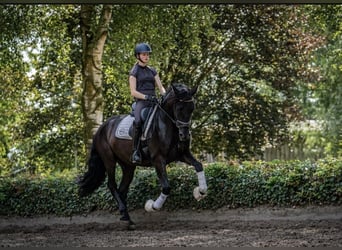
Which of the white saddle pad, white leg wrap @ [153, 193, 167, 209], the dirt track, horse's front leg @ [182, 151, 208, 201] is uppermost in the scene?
the white saddle pad

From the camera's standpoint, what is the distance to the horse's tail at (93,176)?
7688 millimetres

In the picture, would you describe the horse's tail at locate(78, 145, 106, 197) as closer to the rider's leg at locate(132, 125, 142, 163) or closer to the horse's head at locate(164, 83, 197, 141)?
the rider's leg at locate(132, 125, 142, 163)

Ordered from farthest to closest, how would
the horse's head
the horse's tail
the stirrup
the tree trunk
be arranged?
the tree trunk
the horse's tail
the stirrup
the horse's head

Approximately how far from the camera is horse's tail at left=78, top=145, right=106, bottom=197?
7.69 m

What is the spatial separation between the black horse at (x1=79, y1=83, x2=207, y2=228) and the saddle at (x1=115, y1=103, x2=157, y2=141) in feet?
0.12

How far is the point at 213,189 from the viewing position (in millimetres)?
7824

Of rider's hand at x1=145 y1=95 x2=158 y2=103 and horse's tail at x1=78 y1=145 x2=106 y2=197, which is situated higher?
rider's hand at x1=145 y1=95 x2=158 y2=103

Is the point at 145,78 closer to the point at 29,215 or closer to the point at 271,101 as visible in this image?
the point at 29,215

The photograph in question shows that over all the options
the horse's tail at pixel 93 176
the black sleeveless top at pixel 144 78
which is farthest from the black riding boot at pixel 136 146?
the horse's tail at pixel 93 176

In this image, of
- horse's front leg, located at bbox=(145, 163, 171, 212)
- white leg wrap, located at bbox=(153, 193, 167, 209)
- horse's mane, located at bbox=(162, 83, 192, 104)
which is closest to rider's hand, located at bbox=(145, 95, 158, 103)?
horse's mane, located at bbox=(162, 83, 192, 104)

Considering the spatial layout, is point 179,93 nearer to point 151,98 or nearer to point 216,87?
point 151,98

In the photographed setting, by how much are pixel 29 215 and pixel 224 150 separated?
5026mm

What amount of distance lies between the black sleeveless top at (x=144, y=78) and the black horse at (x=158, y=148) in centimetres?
33

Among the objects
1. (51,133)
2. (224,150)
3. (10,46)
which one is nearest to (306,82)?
(224,150)
